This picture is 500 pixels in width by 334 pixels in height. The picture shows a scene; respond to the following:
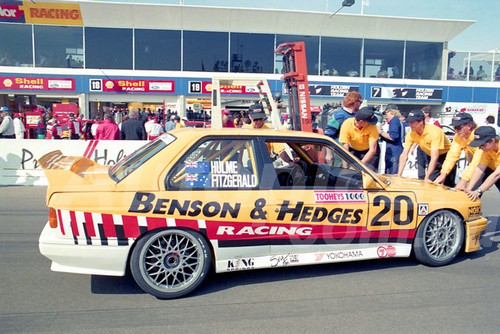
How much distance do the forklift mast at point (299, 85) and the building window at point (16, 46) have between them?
63.9 ft

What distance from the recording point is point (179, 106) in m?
22.3

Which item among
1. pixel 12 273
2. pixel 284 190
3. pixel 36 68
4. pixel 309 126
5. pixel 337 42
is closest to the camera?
pixel 284 190

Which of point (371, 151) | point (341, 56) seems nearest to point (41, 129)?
point (371, 151)

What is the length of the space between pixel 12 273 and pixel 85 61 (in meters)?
20.6

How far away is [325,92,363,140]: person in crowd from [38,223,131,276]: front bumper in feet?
14.4

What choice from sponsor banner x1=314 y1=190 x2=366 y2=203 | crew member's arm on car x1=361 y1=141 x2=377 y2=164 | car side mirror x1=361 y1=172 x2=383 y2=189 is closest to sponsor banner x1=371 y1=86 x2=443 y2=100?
crew member's arm on car x1=361 y1=141 x2=377 y2=164

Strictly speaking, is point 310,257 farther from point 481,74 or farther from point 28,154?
point 481,74

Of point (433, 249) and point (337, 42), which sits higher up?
point (337, 42)

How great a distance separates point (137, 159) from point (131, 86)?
19441 millimetres

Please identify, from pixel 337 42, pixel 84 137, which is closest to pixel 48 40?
pixel 84 137

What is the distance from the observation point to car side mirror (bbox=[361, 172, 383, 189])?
13.1ft

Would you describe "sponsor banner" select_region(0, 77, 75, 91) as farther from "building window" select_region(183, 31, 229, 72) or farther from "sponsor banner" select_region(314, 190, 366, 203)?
"sponsor banner" select_region(314, 190, 366, 203)

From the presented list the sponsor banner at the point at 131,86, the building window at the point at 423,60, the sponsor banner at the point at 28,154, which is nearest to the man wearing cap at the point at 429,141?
the sponsor banner at the point at 28,154

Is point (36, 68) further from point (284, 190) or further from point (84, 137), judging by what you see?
point (284, 190)
